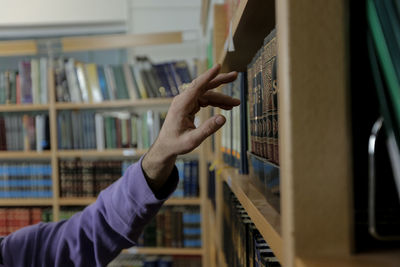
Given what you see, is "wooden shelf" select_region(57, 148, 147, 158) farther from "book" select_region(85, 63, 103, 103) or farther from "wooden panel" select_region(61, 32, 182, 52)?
"wooden panel" select_region(61, 32, 182, 52)

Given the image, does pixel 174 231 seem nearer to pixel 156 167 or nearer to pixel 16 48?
pixel 156 167

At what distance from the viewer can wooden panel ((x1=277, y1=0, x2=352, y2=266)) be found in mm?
304

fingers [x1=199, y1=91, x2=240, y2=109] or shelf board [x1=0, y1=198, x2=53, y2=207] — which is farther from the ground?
fingers [x1=199, y1=91, x2=240, y2=109]

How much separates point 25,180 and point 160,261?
126 cm

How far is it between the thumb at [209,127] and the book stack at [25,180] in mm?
2444

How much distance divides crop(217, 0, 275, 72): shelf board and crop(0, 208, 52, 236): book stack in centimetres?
232

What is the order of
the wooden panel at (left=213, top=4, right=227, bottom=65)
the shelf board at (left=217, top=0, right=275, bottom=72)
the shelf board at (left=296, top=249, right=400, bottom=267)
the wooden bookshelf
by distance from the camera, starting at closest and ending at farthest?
the shelf board at (left=296, top=249, right=400, bottom=267)
the shelf board at (left=217, top=0, right=275, bottom=72)
the wooden panel at (left=213, top=4, right=227, bottom=65)
the wooden bookshelf

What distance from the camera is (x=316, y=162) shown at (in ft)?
1.00

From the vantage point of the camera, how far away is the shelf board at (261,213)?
1.27ft

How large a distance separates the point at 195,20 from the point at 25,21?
63.6 inches

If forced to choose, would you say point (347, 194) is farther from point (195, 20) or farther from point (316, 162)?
point (195, 20)

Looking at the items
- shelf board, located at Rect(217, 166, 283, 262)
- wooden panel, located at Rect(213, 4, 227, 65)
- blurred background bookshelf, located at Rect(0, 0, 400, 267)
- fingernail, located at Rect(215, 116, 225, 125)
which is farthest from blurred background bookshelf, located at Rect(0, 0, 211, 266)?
fingernail, located at Rect(215, 116, 225, 125)

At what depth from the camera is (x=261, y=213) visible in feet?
1.68

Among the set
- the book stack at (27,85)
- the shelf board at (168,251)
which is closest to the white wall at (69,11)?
the book stack at (27,85)
